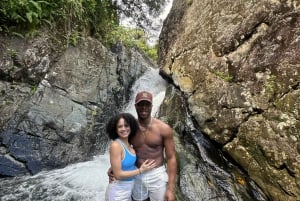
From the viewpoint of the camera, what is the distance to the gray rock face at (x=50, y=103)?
632 cm

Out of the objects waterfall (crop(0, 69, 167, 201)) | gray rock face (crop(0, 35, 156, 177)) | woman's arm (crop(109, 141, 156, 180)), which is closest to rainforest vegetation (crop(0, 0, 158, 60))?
gray rock face (crop(0, 35, 156, 177))

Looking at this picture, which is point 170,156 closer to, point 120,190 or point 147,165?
point 147,165

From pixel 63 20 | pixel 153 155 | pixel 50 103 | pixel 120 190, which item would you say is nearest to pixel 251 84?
pixel 153 155

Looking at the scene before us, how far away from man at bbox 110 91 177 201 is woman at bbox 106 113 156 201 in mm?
80

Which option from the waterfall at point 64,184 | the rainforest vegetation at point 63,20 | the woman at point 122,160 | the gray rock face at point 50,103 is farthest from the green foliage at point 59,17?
the woman at point 122,160

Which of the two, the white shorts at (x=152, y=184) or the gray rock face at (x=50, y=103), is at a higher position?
the gray rock face at (x=50, y=103)

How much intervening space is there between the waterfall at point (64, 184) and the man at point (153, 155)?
208 centimetres

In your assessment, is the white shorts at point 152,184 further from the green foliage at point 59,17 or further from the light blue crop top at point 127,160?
the green foliage at point 59,17

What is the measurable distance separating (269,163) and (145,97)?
8.85 ft

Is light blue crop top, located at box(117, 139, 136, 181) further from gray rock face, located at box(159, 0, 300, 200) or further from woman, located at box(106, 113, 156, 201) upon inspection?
gray rock face, located at box(159, 0, 300, 200)

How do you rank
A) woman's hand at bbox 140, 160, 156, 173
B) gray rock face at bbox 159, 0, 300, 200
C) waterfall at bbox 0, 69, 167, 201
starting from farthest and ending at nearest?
waterfall at bbox 0, 69, 167, 201 < gray rock face at bbox 159, 0, 300, 200 < woman's hand at bbox 140, 160, 156, 173

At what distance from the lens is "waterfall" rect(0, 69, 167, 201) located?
5438 millimetres

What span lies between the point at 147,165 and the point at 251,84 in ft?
10.3

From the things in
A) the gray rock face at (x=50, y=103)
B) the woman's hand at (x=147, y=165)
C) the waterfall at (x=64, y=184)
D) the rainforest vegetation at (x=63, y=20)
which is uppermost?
the rainforest vegetation at (x=63, y=20)
